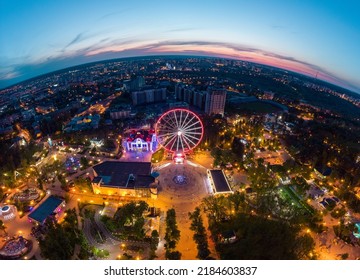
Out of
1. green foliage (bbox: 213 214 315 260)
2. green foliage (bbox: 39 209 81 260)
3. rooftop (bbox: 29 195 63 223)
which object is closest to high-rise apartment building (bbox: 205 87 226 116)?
green foliage (bbox: 213 214 315 260)

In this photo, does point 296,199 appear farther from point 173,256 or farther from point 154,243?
point 154,243

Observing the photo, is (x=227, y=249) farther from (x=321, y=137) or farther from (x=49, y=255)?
(x=321, y=137)

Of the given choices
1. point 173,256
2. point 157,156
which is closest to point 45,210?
point 173,256

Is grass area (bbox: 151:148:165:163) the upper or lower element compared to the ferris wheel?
lower

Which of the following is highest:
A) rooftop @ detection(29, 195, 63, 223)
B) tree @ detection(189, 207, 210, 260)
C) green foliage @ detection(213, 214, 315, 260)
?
green foliage @ detection(213, 214, 315, 260)

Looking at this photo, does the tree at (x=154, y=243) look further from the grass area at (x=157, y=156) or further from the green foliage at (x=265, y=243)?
the grass area at (x=157, y=156)

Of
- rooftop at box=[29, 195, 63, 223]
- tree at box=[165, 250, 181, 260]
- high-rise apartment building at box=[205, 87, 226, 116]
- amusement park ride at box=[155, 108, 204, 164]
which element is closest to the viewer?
tree at box=[165, 250, 181, 260]

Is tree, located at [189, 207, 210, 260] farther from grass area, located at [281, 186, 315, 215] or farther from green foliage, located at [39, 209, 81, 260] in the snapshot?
grass area, located at [281, 186, 315, 215]

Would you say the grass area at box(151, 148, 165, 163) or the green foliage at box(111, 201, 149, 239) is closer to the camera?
the green foliage at box(111, 201, 149, 239)
